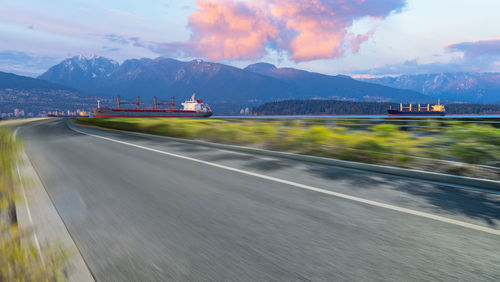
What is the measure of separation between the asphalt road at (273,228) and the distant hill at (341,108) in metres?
143

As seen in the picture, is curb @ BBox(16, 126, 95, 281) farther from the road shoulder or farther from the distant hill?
the distant hill

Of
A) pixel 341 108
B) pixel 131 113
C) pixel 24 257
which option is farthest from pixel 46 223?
pixel 341 108

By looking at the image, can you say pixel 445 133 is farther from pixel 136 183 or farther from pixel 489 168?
pixel 136 183

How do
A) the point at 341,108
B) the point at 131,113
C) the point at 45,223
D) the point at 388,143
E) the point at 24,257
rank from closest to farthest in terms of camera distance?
the point at 24,257
the point at 45,223
the point at 388,143
the point at 131,113
the point at 341,108

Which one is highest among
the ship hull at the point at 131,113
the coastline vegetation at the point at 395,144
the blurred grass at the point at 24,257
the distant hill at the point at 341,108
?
the distant hill at the point at 341,108

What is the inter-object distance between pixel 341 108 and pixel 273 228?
538ft

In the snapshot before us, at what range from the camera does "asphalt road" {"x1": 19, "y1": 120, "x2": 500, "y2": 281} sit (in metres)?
2.43

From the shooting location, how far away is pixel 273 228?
132 inches

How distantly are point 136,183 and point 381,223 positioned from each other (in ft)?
14.5

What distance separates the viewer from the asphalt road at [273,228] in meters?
2.43

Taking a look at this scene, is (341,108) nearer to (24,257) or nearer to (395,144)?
(395,144)

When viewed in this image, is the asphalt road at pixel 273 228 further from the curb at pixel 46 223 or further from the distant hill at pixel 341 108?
the distant hill at pixel 341 108

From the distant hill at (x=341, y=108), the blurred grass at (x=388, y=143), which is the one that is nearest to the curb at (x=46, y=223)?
the blurred grass at (x=388, y=143)

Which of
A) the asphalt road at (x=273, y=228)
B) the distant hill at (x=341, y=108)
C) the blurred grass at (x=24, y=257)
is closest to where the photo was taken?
→ the blurred grass at (x=24, y=257)
